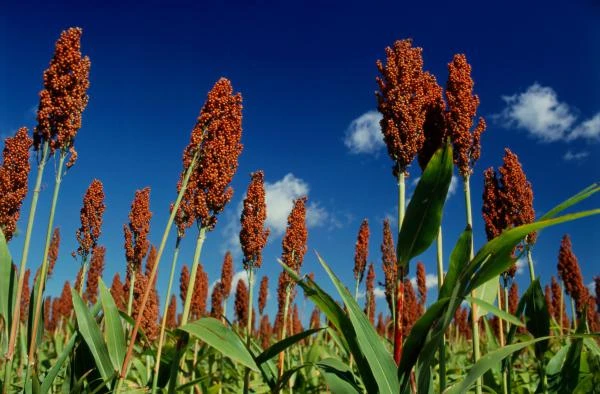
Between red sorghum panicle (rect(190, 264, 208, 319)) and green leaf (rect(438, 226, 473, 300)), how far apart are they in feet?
33.1

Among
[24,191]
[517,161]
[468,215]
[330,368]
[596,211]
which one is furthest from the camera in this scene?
[517,161]

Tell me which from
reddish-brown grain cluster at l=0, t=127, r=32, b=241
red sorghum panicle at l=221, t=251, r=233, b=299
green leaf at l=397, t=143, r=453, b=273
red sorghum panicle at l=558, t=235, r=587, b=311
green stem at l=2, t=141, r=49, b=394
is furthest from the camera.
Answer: red sorghum panicle at l=221, t=251, r=233, b=299

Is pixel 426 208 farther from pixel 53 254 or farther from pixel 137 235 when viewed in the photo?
pixel 53 254

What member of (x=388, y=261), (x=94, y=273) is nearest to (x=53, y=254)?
(x=94, y=273)

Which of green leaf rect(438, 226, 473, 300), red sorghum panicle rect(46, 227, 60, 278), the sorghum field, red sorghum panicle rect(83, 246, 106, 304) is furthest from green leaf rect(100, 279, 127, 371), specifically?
red sorghum panicle rect(46, 227, 60, 278)

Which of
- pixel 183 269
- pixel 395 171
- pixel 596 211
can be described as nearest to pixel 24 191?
pixel 395 171

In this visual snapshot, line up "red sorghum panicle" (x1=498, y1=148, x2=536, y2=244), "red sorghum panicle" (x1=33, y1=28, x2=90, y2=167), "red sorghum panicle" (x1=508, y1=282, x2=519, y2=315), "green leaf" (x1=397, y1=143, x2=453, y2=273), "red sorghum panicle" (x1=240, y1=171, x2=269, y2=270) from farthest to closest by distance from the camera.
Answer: "red sorghum panicle" (x1=508, y1=282, x2=519, y2=315) < "red sorghum panicle" (x1=240, y1=171, x2=269, y2=270) < "red sorghum panicle" (x1=498, y1=148, x2=536, y2=244) < "red sorghum panicle" (x1=33, y1=28, x2=90, y2=167) < "green leaf" (x1=397, y1=143, x2=453, y2=273)

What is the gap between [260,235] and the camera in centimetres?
475

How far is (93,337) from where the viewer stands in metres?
2.61

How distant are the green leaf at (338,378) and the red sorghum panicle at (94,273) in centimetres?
980

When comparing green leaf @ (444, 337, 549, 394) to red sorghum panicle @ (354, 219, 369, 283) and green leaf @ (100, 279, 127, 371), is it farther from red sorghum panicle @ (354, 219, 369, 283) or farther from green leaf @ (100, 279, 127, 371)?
red sorghum panicle @ (354, 219, 369, 283)

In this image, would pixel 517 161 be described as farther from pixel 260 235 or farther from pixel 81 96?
pixel 81 96

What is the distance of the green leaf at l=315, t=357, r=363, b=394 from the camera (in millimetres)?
2018

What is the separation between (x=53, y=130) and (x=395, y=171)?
7.58 feet
